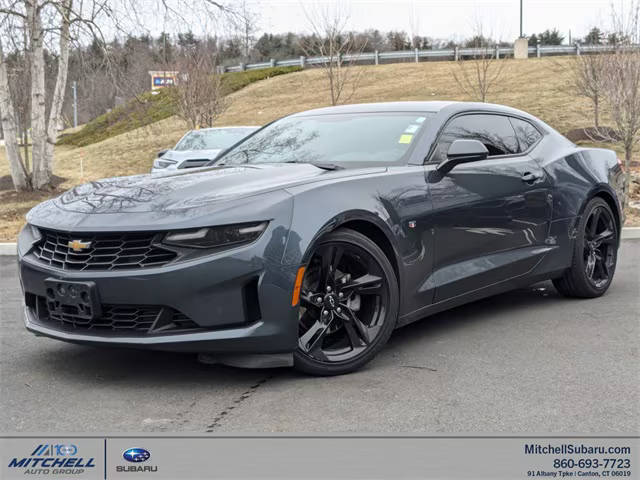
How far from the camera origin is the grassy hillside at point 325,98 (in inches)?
1144

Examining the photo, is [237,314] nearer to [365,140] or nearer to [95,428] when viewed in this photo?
[95,428]

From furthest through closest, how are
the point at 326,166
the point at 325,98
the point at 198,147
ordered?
the point at 325,98 → the point at 198,147 → the point at 326,166

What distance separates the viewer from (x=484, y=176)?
5105mm

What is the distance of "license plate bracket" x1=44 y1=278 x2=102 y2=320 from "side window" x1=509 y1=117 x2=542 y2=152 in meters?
3.30

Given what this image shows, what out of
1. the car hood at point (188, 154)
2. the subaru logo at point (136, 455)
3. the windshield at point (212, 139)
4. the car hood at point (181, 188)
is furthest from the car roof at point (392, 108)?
the windshield at point (212, 139)

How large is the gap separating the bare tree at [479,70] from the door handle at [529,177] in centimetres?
1697

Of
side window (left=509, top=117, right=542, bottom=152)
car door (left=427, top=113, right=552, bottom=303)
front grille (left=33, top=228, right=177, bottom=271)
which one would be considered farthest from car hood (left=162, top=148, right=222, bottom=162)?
front grille (left=33, top=228, right=177, bottom=271)

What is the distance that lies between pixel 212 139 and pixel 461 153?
40.0 ft

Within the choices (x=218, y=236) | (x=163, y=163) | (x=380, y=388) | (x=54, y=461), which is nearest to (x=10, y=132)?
(x=163, y=163)

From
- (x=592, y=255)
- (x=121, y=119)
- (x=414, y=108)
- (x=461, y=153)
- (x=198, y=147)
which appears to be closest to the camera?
(x=461, y=153)

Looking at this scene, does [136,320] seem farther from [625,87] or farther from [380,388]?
[625,87]

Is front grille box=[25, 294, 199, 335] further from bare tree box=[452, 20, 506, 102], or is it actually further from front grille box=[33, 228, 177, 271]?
bare tree box=[452, 20, 506, 102]

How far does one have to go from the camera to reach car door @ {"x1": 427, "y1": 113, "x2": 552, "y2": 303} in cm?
475

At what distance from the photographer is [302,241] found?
3.86 meters
